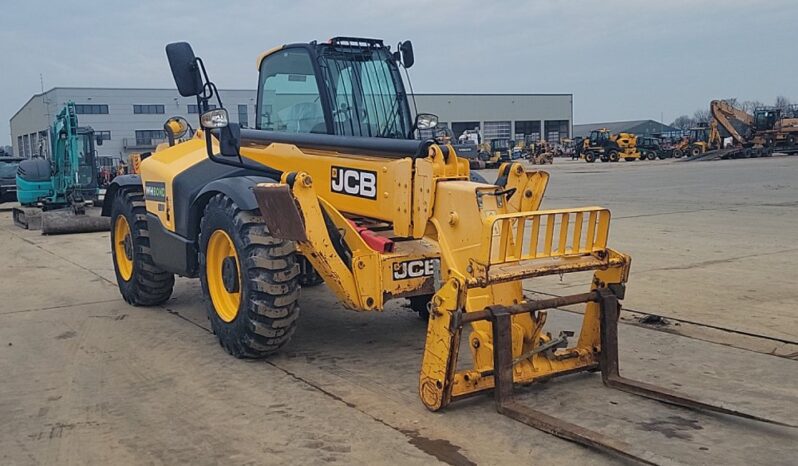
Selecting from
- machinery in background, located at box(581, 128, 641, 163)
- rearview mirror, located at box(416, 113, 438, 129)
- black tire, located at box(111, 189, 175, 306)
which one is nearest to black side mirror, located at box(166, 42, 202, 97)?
rearview mirror, located at box(416, 113, 438, 129)

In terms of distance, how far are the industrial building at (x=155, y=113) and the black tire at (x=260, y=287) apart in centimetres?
3978

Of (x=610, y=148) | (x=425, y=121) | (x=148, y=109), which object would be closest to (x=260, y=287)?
(x=425, y=121)

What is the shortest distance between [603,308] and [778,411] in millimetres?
1143

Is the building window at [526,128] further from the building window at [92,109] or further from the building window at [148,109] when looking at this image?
the building window at [92,109]

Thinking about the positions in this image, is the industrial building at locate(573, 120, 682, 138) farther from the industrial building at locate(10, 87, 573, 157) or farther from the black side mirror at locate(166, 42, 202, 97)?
the black side mirror at locate(166, 42, 202, 97)

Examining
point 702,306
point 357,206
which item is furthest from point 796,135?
point 357,206

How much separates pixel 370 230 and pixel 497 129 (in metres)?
83.6

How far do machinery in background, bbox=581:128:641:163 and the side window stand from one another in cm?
4806

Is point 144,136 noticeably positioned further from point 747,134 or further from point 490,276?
point 490,276

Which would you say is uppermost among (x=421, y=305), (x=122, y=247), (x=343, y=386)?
(x=122, y=247)

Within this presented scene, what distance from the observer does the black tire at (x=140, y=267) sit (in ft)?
25.7

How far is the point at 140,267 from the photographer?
785cm

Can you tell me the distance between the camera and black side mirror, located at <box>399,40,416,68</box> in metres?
6.72

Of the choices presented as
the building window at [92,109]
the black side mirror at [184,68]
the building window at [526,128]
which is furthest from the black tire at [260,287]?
the building window at [526,128]
